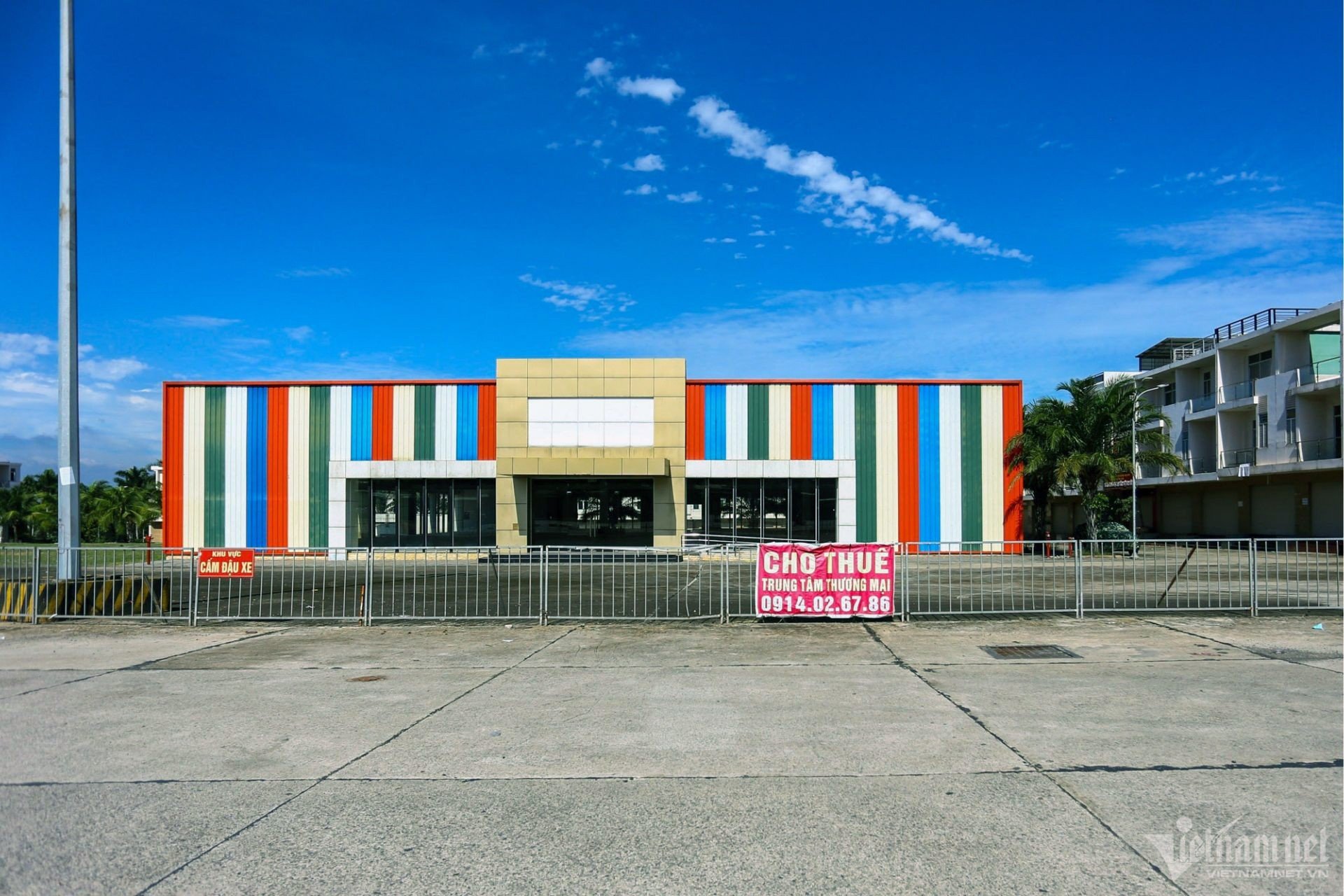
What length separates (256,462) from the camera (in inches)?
1367

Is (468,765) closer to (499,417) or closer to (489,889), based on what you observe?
(489,889)

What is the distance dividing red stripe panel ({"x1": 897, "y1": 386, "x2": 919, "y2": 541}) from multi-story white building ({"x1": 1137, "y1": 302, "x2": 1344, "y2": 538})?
61.2 feet

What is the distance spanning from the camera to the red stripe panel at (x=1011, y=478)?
34.3 metres

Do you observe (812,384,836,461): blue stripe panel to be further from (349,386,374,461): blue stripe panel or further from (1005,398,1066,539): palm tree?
(349,386,374,461): blue stripe panel

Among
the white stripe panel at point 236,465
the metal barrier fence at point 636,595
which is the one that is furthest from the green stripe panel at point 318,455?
the metal barrier fence at point 636,595

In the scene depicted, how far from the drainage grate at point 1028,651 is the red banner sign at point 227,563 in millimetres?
11585

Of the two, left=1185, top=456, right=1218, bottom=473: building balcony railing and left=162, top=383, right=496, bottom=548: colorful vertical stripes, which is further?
left=1185, top=456, right=1218, bottom=473: building balcony railing

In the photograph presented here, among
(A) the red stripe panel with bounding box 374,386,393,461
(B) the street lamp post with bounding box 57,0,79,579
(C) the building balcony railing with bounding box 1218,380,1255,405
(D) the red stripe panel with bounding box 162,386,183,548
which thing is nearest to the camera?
(B) the street lamp post with bounding box 57,0,79,579

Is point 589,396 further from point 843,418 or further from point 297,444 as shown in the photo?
point 297,444

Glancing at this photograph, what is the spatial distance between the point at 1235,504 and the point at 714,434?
34.2 meters

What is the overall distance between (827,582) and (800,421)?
20.8 meters

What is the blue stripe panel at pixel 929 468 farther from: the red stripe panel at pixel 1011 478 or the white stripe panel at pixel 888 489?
the red stripe panel at pixel 1011 478

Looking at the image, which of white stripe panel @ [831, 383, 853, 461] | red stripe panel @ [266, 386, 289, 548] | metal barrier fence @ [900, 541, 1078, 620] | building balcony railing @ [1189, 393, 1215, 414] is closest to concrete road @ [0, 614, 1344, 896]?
metal barrier fence @ [900, 541, 1078, 620]

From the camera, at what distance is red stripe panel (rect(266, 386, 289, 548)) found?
34562mm
